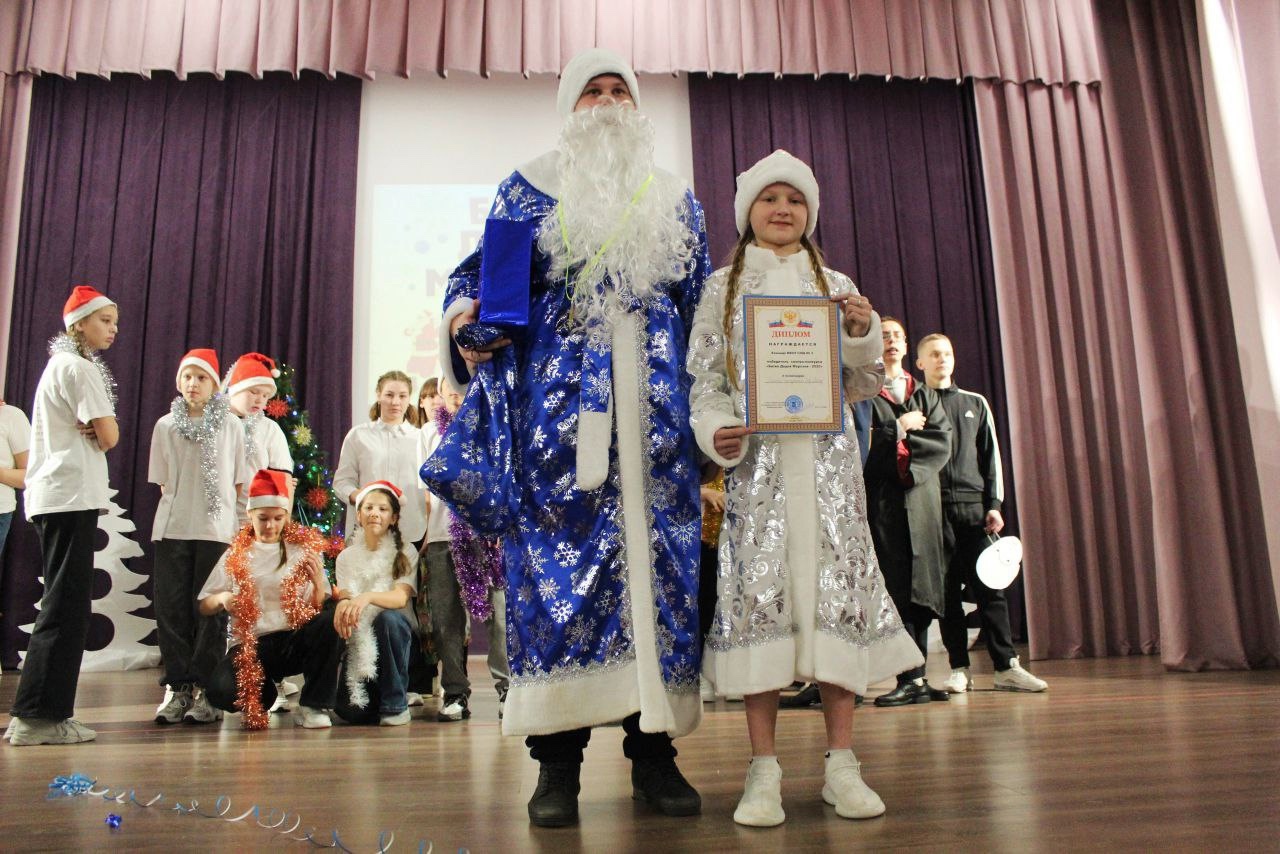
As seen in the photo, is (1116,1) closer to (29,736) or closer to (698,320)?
(698,320)

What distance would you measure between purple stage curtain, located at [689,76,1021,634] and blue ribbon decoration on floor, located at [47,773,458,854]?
5.45m

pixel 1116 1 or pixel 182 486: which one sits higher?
pixel 1116 1

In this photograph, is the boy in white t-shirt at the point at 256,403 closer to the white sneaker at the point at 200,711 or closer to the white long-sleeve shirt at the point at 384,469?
the white long-sleeve shirt at the point at 384,469

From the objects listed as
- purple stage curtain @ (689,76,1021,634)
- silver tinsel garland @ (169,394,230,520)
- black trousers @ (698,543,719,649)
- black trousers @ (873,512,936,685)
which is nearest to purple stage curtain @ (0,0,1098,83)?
purple stage curtain @ (689,76,1021,634)

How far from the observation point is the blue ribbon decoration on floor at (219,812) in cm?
161

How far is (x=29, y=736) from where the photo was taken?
3014 millimetres

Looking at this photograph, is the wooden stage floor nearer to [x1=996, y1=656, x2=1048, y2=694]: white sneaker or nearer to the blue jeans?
the blue jeans

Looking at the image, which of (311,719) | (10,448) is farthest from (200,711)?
(10,448)

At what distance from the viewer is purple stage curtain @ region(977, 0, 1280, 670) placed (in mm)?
4711

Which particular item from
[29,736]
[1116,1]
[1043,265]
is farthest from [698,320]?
[1043,265]

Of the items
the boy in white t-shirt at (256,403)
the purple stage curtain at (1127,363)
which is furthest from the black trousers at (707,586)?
the purple stage curtain at (1127,363)

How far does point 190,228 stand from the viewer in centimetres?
676

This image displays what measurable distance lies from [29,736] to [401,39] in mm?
5009

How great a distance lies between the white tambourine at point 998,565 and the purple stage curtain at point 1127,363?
54.0 inches
